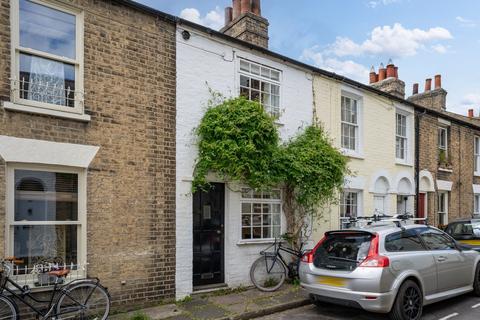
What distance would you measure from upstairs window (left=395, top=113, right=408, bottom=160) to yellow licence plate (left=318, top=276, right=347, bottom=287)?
8556mm

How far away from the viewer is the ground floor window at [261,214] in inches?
364

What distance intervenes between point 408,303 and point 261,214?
4.05m

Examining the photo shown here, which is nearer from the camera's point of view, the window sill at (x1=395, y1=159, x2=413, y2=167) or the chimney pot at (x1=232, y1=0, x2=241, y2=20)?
the chimney pot at (x1=232, y1=0, x2=241, y2=20)

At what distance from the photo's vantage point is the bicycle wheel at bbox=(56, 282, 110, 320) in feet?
19.0

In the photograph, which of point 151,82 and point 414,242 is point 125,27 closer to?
point 151,82

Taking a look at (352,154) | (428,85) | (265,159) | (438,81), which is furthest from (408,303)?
(428,85)

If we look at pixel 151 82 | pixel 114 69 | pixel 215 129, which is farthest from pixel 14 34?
pixel 215 129

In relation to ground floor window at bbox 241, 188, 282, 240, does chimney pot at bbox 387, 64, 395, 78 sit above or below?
above

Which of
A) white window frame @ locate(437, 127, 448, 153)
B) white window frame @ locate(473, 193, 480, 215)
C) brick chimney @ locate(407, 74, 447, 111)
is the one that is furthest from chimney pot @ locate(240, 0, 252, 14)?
white window frame @ locate(473, 193, 480, 215)

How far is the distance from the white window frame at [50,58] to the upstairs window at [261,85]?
3.80 metres

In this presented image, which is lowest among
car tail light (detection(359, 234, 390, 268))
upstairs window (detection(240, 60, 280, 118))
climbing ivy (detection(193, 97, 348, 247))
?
car tail light (detection(359, 234, 390, 268))

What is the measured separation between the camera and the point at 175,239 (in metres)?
7.77

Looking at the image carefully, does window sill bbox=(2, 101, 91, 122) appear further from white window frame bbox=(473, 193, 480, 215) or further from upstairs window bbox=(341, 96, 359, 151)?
white window frame bbox=(473, 193, 480, 215)

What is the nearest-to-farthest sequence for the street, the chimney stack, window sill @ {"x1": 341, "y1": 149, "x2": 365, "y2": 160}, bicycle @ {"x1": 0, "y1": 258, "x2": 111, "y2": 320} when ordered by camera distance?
1. bicycle @ {"x1": 0, "y1": 258, "x2": 111, "y2": 320}
2. the street
3. window sill @ {"x1": 341, "y1": 149, "x2": 365, "y2": 160}
4. the chimney stack
